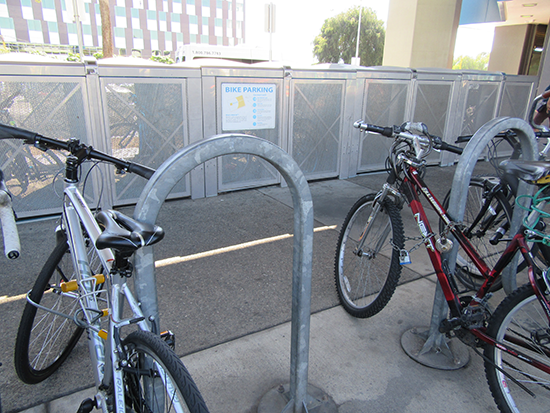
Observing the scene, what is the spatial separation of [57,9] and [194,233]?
254 feet

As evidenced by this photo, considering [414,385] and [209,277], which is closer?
[414,385]

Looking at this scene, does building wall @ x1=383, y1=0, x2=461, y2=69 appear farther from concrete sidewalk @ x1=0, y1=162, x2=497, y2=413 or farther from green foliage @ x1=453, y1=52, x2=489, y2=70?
green foliage @ x1=453, y1=52, x2=489, y2=70

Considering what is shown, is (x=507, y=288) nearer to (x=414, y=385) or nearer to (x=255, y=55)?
(x=414, y=385)

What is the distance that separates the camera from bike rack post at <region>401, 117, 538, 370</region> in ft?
7.04

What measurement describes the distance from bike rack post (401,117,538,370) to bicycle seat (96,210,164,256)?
1.67 metres

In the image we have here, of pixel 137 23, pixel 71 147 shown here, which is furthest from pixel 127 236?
pixel 137 23

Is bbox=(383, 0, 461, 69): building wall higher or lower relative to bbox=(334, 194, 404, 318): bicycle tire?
higher

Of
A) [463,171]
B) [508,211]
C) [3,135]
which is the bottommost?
[508,211]

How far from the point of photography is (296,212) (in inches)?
69.7

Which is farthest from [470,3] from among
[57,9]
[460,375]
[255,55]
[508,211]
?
[57,9]

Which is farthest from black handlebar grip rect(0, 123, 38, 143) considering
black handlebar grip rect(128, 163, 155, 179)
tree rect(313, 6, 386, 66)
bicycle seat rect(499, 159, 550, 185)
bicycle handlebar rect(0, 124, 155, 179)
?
tree rect(313, 6, 386, 66)

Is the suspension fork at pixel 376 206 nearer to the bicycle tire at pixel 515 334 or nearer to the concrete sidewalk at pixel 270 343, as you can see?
the concrete sidewalk at pixel 270 343

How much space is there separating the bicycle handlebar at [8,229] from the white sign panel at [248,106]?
14.9 ft

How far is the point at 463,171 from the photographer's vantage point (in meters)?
2.16
